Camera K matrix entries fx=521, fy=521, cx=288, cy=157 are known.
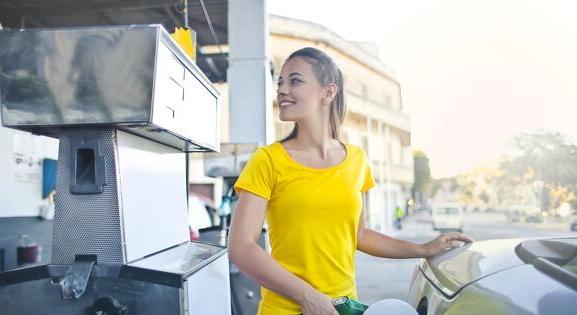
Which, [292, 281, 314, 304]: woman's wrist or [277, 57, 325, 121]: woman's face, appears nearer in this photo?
[292, 281, 314, 304]: woman's wrist

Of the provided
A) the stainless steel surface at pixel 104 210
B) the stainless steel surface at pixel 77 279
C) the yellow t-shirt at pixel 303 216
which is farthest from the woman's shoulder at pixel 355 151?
Result: the stainless steel surface at pixel 77 279

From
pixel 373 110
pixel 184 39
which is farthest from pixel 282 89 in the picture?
pixel 373 110

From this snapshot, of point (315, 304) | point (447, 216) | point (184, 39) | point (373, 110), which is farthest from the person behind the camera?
point (373, 110)

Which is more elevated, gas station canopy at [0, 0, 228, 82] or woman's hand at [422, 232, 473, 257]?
gas station canopy at [0, 0, 228, 82]

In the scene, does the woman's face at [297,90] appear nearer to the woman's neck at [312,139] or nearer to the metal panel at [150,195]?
the woman's neck at [312,139]

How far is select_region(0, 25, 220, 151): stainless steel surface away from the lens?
161cm

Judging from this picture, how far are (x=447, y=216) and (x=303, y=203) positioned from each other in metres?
28.1

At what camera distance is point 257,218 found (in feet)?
4.18

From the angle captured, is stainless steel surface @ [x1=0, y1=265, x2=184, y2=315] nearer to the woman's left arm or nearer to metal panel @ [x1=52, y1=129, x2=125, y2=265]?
metal panel @ [x1=52, y1=129, x2=125, y2=265]

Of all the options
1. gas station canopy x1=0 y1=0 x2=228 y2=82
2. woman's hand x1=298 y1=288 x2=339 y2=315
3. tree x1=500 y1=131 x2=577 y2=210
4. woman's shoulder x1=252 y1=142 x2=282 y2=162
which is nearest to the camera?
woman's hand x1=298 y1=288 x2=339 y2=315

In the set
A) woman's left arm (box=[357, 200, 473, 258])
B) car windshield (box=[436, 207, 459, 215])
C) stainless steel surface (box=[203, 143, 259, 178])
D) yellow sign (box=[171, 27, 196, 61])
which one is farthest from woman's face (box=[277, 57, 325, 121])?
car windshield (box=[436, 207, 459, 215])

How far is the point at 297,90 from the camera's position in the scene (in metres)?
1.38

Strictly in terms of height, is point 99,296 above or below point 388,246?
below

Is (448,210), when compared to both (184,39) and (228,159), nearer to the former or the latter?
(228,159)
